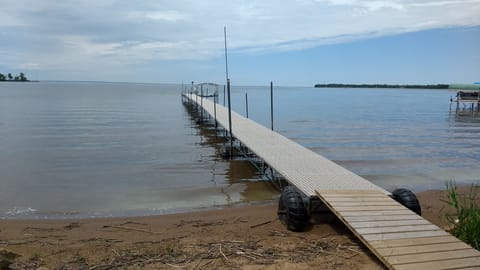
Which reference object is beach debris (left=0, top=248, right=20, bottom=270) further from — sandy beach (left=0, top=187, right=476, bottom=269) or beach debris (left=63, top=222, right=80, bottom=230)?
beach debris (left=63, top=222, right=80, bottom=230)

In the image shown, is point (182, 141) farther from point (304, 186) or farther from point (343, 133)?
point (304, 186)

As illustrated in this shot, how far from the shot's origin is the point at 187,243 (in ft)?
17.1

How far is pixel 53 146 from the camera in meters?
15.5

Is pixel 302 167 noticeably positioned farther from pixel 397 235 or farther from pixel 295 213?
pixel 397 235

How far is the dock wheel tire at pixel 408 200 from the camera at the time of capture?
19.1 feet

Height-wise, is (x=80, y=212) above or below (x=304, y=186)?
below

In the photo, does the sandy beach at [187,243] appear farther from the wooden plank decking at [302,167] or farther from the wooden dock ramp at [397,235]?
the wooden plank decking at [302,167]

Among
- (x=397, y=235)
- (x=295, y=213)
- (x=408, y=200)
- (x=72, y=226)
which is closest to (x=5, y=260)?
(x=72, y=226)

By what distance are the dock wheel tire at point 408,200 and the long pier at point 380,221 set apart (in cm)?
16

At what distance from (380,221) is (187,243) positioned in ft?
8.30

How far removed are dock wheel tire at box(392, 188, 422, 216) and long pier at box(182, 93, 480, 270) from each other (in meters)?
0.16

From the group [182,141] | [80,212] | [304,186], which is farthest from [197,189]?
[182,141]

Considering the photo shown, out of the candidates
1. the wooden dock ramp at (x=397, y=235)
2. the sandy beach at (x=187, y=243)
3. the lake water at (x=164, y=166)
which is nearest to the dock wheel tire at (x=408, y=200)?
the wooden dock ramp at (x=397, y=235)

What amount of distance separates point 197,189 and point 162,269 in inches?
201
